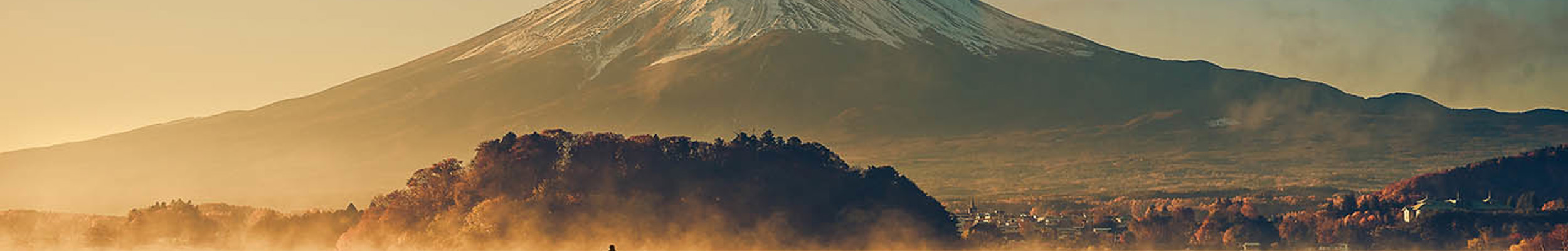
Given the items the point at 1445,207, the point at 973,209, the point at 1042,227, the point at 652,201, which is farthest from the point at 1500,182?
the point at 652,201

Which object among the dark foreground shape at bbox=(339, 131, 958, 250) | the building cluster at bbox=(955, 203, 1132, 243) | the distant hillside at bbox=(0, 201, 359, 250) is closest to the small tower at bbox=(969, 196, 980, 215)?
the building cluster at bbox=(955, 203, 1132, 243)

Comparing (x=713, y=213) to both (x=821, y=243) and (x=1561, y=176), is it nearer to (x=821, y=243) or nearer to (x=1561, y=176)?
(x=821, y=243)

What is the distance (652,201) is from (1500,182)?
70433 millimetres

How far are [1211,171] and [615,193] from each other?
470 feet

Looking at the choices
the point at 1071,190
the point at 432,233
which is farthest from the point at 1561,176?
the point at 432,233

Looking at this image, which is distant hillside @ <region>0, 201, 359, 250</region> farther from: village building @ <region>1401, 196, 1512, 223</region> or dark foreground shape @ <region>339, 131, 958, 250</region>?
village building @ <region>1401, 196, 1512, 223</region>

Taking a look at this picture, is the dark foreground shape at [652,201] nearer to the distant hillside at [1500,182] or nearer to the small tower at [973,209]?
the distant hillside at [1500,182]

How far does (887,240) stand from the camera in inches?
2306

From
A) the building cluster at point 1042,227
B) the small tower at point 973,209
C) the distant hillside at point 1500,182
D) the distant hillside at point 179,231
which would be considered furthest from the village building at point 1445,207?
the distant hillside at point 179,231

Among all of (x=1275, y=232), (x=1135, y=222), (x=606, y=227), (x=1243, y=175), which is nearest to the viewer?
(x=606, y=227)

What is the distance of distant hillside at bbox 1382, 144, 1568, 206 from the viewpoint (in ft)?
379

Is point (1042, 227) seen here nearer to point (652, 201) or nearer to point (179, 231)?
point (179, 231)

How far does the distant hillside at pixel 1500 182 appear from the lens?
379 ft

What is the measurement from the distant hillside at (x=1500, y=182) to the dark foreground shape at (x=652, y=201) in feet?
189
